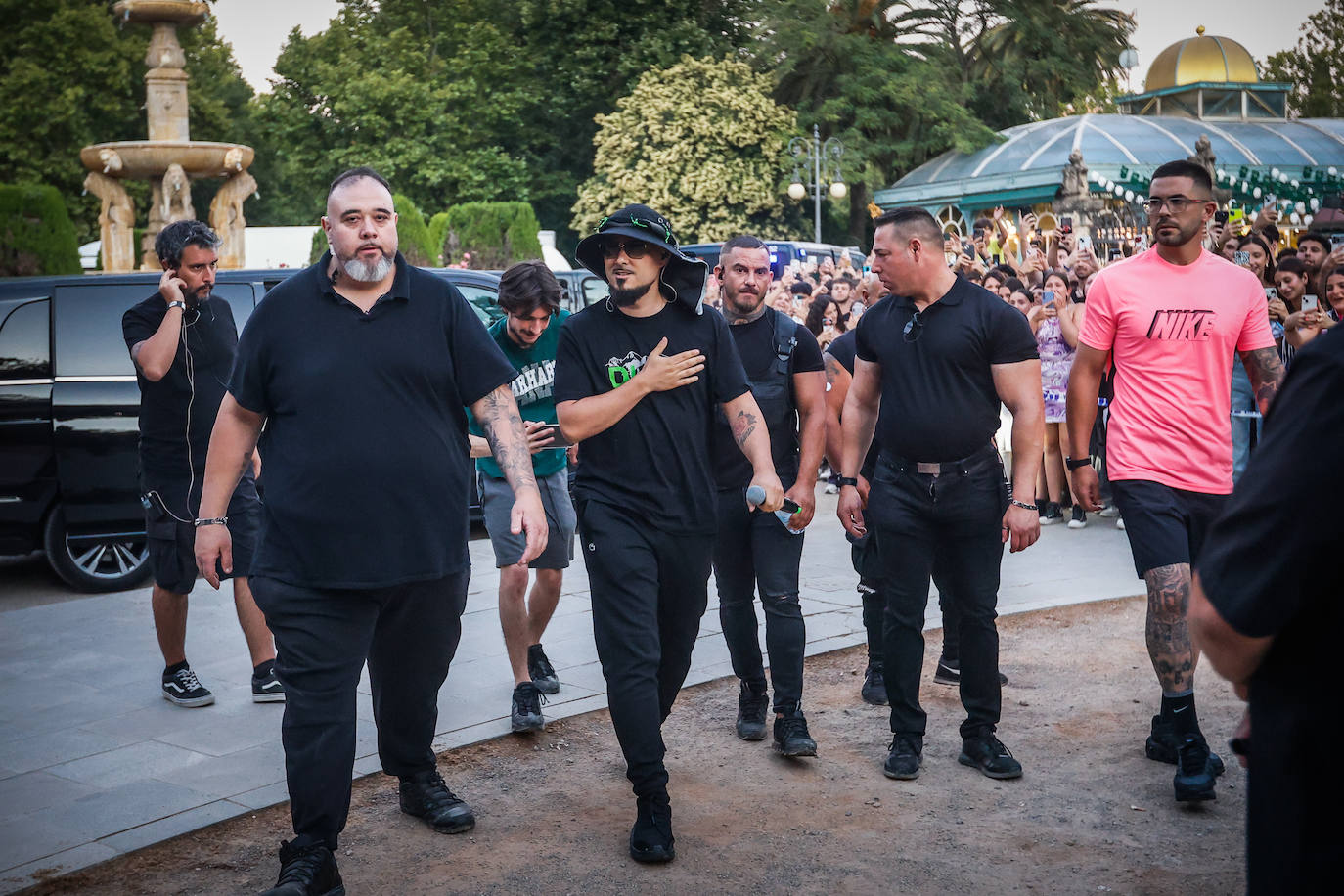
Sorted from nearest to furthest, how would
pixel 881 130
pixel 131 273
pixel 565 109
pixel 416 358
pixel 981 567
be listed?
pixel 416 358 → pixel 981 567 → pixel 131 273 → pixel 881 130 → pixel 565 109

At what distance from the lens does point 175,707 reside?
5.98 m

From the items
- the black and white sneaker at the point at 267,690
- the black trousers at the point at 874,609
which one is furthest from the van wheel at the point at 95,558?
the black trousers at the point at 874,609

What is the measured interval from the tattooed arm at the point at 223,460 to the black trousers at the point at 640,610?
1.13m

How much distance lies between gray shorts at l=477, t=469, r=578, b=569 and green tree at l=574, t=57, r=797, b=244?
107 ft

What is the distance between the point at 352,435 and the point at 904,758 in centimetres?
245

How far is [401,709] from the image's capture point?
4336mm

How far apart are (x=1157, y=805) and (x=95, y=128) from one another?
43.4m

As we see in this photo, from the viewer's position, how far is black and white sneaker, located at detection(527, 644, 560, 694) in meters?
6.15

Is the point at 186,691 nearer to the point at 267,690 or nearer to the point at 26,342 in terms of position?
the point at 267,690

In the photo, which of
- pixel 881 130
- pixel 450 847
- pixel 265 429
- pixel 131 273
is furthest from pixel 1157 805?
pixel 881 130

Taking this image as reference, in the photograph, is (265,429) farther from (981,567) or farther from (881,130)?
(881,130)

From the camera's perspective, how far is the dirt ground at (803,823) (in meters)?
4.05

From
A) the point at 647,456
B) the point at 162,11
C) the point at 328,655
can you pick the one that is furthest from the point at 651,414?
the point at 162,11

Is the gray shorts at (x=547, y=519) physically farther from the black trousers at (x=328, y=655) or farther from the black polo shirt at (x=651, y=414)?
the black trousers at (x=328, y=655)
